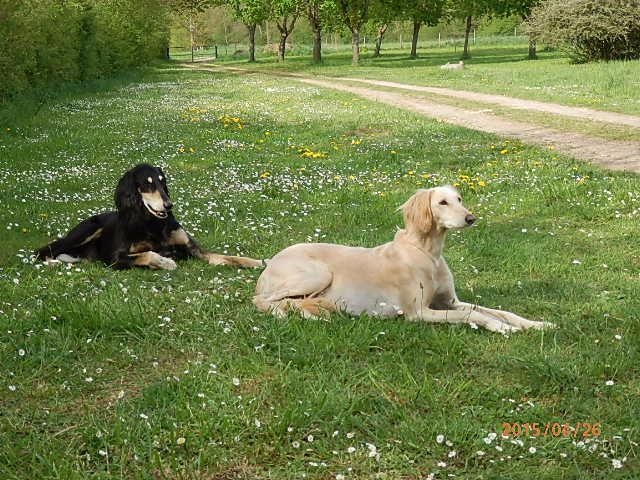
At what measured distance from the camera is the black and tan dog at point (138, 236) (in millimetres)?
7965

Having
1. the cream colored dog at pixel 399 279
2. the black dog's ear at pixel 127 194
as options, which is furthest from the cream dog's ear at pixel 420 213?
the black dog's ear at pixel 127 194

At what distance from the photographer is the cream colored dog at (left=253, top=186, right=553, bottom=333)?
5.89 meters

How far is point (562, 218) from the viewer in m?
9.77

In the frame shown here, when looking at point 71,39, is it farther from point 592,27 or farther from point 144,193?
point 144,193

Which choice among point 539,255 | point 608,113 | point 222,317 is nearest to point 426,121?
point 608,113

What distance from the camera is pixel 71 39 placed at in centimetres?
3359

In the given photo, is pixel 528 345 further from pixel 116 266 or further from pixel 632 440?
pixel 116 266

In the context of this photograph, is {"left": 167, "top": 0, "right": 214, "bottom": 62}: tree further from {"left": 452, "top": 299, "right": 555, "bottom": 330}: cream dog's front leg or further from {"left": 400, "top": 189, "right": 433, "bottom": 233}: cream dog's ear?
{"left": 452, "top": 299, "right": 555, "bottom": 330}: cream dog's front leg

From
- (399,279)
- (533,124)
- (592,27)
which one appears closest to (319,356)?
(399,279)

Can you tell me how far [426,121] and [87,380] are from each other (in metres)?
Answer: 16.6
